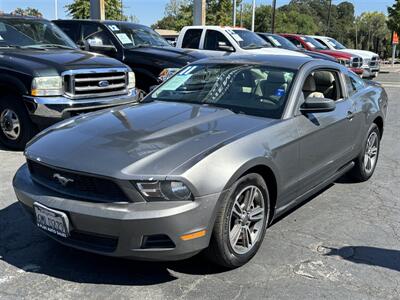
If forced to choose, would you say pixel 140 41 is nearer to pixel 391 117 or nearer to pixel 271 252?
→ pixel 391 117

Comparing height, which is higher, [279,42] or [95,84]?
[279,42]

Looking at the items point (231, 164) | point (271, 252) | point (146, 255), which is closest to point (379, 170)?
point (271, 252)

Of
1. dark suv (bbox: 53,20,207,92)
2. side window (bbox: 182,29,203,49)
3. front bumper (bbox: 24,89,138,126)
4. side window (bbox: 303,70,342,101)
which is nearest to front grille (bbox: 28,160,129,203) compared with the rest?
side window (bbox: 303,70,342,101)

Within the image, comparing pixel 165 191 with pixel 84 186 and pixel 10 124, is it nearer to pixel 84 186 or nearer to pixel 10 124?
pixel 84 186

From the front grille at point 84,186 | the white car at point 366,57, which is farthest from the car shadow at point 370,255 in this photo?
the white car at point 366,57

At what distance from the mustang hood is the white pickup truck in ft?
28.9

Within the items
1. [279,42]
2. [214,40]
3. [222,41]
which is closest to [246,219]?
[222,41]

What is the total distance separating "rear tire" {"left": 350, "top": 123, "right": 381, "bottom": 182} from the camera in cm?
585

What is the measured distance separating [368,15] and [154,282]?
110 meters

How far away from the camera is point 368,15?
341ft

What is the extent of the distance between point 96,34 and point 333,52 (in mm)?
10722

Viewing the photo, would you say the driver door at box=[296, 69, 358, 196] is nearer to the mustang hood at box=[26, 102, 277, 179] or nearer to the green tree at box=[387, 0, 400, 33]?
the mustang hood at box=[26, 102, 277, 179]

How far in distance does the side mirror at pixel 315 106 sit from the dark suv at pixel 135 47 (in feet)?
16.8

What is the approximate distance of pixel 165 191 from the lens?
10.4 ft
